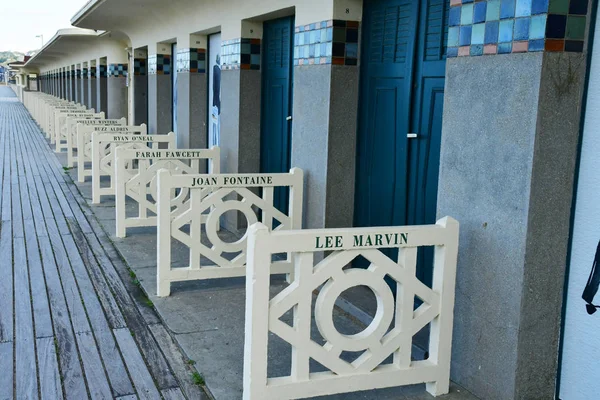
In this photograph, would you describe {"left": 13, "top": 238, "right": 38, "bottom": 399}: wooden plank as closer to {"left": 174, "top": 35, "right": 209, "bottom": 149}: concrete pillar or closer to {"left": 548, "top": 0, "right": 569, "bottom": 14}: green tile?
{"left": 548, "top": 0, "right": 569, "bottom": 14}: green tile

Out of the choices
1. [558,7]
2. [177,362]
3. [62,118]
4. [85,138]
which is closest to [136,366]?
[177,362]

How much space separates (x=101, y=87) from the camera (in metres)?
18.1

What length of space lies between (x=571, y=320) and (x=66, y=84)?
94.1 ft

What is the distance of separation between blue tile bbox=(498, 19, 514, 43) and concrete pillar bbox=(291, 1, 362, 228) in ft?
6.37

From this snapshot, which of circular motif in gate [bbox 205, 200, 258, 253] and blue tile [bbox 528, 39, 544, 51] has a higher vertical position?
blue tile [bbox 528, 39, 544, 51]

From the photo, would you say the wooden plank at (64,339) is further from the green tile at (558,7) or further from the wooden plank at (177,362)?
the green tile at (558,7)

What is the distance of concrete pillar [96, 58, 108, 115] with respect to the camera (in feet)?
58.6

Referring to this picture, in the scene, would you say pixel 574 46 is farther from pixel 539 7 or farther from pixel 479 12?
pixel 479 12

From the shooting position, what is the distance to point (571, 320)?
3129mm

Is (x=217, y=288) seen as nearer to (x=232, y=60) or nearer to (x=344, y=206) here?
(x=344, y=206)

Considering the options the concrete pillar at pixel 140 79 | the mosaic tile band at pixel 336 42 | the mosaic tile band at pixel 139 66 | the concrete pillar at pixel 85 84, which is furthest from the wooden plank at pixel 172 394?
the concrete pillar at pixel 85 84

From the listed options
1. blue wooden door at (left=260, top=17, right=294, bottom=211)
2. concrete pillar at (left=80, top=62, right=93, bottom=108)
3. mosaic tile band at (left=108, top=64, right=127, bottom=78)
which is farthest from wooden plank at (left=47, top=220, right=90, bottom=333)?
concrete pillar at (left=80, top=62, right=93, bottom=108)

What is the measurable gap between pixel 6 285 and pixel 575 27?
413 cm

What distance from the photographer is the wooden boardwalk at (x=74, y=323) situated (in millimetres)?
3396
